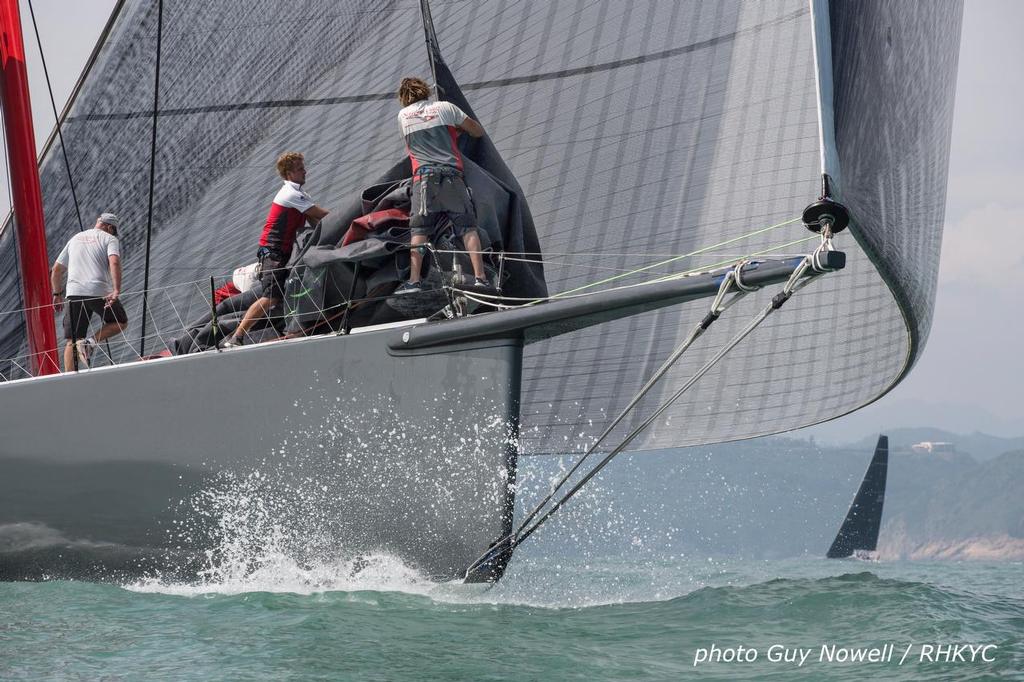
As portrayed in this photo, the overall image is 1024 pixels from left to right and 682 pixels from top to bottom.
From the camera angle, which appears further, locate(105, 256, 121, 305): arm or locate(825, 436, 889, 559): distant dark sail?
locate(825, 436, 889, 559): distant dark sail

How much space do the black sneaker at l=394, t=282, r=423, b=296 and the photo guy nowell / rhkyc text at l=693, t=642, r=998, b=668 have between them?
1.93 m

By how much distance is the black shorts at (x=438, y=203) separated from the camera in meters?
5.30

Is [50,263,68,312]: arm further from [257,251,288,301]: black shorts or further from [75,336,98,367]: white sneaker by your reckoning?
[257,251,288,301]: black shorts

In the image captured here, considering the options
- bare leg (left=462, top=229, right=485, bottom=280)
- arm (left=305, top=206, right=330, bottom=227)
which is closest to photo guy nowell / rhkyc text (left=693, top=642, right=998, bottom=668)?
bare leg (left=462, top=229, right=485, bottom=280)

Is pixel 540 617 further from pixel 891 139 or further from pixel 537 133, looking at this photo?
pixel 537 133

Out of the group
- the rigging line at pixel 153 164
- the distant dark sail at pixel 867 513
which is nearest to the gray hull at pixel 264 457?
the rigging line at pixel 153 164

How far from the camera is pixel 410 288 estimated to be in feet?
17.4

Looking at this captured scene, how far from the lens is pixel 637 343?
20.6 feet

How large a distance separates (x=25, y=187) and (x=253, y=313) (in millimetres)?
2340

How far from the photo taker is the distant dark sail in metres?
22.8

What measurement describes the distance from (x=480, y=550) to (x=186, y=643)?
3.89 ft

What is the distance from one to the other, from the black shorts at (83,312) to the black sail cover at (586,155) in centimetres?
33

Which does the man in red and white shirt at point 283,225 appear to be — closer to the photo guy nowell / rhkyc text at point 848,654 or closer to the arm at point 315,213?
the arm at point 315,213

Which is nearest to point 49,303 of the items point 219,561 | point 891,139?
point 219,561
